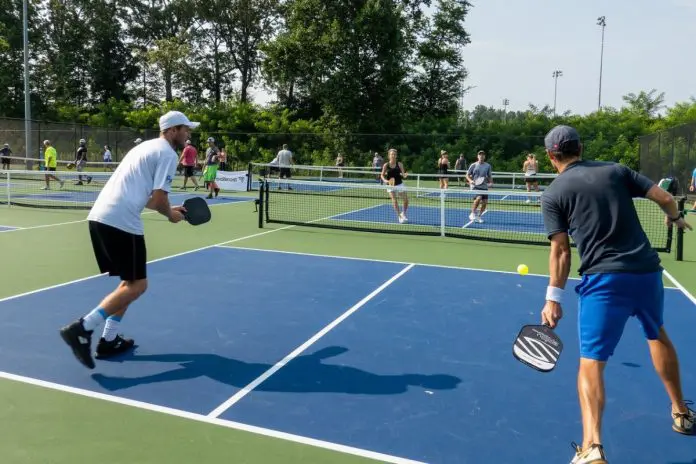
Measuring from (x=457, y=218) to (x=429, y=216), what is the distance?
2.41ft

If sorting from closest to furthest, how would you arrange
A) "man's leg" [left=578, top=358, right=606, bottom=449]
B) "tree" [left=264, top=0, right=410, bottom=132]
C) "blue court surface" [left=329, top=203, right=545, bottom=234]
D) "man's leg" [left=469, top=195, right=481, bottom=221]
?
"man's leg" [left=578, top=358, right=606, bottom=449] → "blue court surface" [left=329, top=203, right=545, bottom=234] → "man's leg" [left=469, top=195, right=481, bottom=221] → "tree" [left=264, top=0, right=410, bottom=132]

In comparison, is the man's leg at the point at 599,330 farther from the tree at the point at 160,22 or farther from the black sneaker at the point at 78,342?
the tree at the point at 160,22

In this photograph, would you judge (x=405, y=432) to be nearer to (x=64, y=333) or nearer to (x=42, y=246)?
(x=64, y=333)

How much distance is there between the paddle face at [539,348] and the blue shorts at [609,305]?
16 cm

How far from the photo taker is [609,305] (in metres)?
3.30

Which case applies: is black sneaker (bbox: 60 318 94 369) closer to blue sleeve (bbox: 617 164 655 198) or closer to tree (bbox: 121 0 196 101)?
blue sleeve (bbox: 617 164 655 198)

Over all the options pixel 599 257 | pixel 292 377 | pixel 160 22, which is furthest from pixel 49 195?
pixel 160 22

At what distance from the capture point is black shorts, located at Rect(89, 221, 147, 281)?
15.4ft

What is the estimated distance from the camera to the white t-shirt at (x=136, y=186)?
4.69m

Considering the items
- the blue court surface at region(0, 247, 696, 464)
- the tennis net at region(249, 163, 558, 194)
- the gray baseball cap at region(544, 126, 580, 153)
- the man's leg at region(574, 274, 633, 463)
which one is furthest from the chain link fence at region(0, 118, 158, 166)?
the man's leg at region(574, 274, 633, 463)

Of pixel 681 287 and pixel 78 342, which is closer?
pixel 78 342

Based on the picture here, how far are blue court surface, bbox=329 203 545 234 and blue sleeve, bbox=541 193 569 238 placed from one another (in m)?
9.92

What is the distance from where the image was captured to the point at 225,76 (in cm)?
5528

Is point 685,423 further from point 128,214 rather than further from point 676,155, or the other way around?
point 676,155
